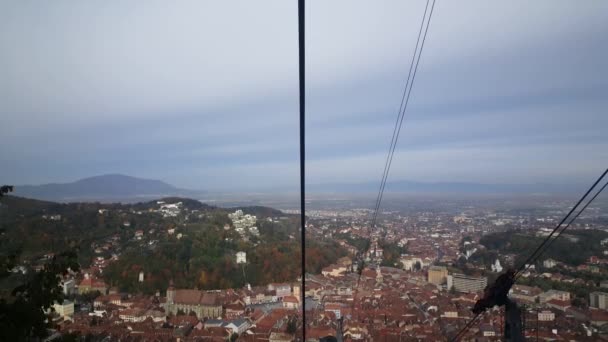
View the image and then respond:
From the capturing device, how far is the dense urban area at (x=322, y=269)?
7.30 metres

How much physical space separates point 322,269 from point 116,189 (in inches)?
901

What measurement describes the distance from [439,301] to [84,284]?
1071 cm

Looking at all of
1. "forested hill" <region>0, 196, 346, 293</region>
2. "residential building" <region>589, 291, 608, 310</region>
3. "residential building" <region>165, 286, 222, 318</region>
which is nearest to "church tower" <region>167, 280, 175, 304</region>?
"residential building" <region>165, 286, 222, 318</region>

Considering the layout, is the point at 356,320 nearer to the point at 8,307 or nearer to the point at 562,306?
the point at 562,306

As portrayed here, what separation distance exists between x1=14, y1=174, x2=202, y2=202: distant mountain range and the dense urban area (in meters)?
7.10

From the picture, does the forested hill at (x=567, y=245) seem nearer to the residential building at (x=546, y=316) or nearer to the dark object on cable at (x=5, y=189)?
the residential building at (x=546, y=316)

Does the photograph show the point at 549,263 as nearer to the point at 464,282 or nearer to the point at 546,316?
the point at 464,282

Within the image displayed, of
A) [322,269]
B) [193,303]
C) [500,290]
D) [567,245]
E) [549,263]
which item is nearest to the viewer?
[500,290]

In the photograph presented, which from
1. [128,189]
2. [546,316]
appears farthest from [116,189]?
[546,316]

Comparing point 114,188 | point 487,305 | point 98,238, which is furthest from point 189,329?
point 114,188

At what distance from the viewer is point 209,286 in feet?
49.1

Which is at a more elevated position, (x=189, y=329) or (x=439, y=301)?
(x=439, y=301)

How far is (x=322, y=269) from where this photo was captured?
546 inches

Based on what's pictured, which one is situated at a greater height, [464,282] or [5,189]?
[5,189]
